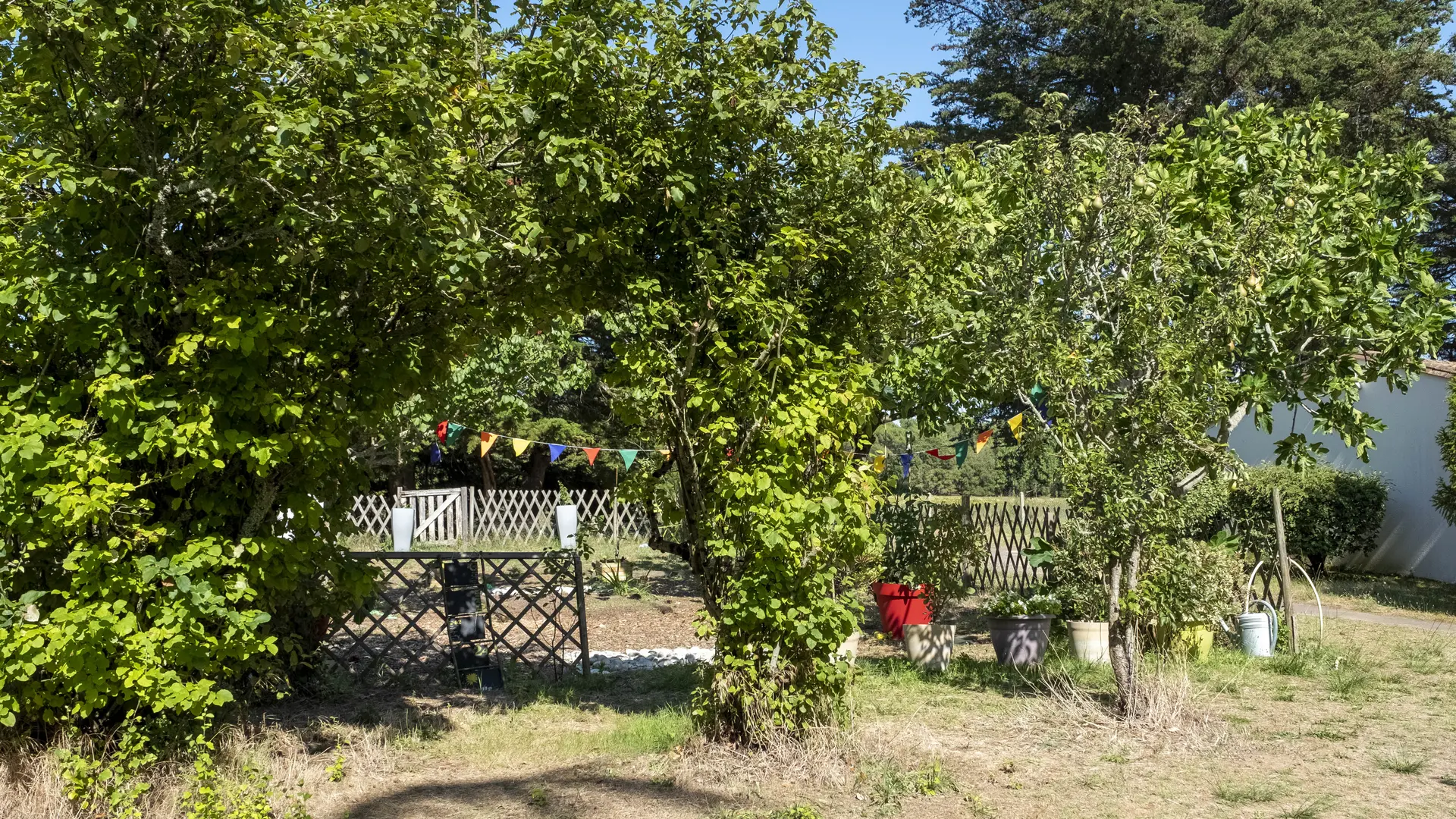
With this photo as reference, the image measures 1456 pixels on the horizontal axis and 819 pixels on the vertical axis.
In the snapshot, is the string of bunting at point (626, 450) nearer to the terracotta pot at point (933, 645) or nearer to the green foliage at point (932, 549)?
the green foliage at point (932, 549)

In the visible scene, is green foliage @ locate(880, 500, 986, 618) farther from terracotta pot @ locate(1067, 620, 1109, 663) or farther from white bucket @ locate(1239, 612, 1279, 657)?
white bucket @ locate(1239, 612, 1279, 657)

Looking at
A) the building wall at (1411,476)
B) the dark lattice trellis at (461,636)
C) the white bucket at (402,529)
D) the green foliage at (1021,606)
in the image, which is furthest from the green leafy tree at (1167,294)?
the white bucket at (402,529)

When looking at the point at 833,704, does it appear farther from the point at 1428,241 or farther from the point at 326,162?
the point at 1428,241

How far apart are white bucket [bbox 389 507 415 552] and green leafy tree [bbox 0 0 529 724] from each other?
1388 centimetres

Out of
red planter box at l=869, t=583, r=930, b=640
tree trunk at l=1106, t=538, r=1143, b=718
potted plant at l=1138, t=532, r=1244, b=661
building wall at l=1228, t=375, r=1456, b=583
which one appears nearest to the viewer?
tree trunk at l=1106, t=538, r=1143, b=718

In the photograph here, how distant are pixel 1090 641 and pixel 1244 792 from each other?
3.34 m

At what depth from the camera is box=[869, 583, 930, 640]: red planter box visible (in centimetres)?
933

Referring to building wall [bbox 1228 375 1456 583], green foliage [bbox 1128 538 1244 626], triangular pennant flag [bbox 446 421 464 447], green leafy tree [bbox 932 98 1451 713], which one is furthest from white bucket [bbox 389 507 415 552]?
building wall [bbox 1228 375 1456 583]

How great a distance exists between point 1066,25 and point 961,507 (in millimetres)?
11614

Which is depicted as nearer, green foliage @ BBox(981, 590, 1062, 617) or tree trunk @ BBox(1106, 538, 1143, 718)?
tree trunk @ BBox(1106, 538, 1143, 718)

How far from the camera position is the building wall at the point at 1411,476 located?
15.8 meters

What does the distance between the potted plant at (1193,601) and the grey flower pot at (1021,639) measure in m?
0.85

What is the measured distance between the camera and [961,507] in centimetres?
998

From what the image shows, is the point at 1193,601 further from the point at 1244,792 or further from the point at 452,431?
the point at 452,431
